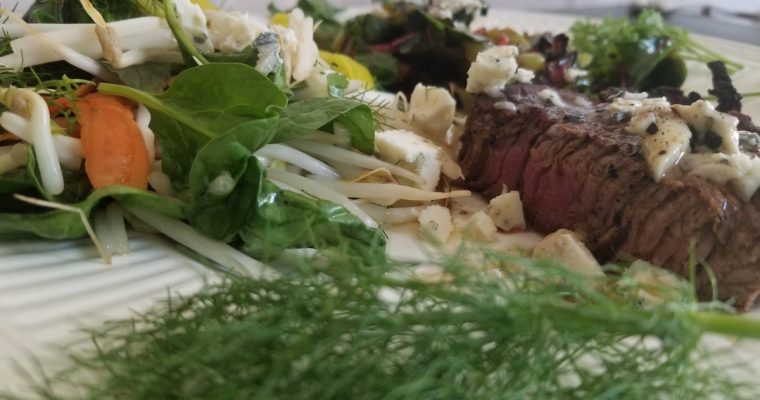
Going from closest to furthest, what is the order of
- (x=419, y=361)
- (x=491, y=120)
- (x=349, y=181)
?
1. (x=419, y=361)
2. (x=349, y=181)
3. (x=491, y=120)

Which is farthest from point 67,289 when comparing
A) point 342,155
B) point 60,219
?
point 342,155

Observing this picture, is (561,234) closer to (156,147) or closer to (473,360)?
(473,360)

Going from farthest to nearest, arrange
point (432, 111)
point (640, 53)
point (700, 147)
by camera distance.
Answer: point (640, 53)
point (432, 111)
point (700, 147)

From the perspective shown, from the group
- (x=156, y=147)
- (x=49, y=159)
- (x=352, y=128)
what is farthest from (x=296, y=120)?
(x=49, y=159)

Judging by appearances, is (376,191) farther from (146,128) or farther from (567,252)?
(146,128)

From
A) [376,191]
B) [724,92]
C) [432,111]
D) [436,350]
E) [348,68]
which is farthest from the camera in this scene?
[348,68]

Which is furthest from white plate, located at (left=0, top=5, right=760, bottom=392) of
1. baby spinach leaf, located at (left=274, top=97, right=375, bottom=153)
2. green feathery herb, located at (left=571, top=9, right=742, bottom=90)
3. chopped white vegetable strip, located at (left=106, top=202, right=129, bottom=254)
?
green feathery herb, located at (left=571, top=9, right=742, bottom=90)
